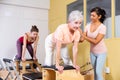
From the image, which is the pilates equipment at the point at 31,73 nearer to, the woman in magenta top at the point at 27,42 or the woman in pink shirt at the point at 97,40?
the woman in magenta top at the point at 27,42

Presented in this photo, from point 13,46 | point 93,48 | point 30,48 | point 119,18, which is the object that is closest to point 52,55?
point 93,48

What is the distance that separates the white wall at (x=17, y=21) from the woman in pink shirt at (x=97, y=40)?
295cm

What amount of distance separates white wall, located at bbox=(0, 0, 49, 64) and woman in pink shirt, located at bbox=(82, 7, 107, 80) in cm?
295

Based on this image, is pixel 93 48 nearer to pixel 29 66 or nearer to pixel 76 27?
pixel 76 27

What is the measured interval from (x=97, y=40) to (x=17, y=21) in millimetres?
3243

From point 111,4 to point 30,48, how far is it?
203 centimetres

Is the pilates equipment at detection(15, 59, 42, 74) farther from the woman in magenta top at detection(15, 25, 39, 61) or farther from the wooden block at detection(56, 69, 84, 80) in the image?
the wooden block at detection(56, 69, 84, 80)

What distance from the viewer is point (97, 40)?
2.89 meters

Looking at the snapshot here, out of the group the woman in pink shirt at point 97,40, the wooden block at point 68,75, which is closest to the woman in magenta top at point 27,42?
the woman in pink shirt at point 97,40

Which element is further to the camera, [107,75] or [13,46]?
[13,46]

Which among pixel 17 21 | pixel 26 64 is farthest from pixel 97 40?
pixel 17 21

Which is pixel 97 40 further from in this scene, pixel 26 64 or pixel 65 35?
pixel 26 64

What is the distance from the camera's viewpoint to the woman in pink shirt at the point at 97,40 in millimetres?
2912

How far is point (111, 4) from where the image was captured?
12.6 feet
